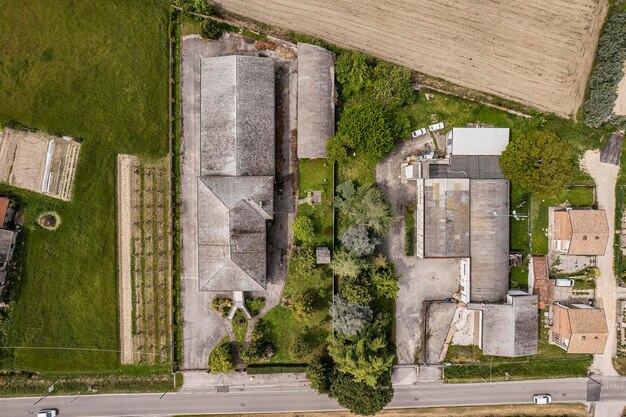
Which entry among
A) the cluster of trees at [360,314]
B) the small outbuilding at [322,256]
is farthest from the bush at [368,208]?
the small outbuilding at [322,256]

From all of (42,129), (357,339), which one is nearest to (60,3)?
(42,129)

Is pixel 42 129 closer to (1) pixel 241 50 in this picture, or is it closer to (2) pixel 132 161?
(2) pixel 132 161

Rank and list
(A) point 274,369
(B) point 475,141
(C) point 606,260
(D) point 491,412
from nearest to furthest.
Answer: (B) point 475,141, (A) point 274,369, (C) point 606,260, (D) point 491,412

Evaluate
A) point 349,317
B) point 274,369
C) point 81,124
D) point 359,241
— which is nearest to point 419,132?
point 359,241

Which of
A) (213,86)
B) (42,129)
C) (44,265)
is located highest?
(213,86)

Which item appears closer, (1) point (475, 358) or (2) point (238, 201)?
(2) point (238, 201)

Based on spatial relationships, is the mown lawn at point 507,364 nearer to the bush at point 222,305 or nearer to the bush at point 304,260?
the bush at point 304,260

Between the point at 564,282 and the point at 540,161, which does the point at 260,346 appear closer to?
the point at 564,282
